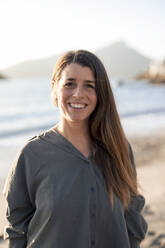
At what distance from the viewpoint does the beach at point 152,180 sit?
359cm

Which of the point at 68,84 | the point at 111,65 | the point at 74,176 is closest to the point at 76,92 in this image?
the point at 68,84

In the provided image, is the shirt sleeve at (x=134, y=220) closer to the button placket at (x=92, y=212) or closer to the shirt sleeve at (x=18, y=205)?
the button placket at (x=92, y=212)

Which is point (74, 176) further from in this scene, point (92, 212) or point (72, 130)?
point (72, 130)

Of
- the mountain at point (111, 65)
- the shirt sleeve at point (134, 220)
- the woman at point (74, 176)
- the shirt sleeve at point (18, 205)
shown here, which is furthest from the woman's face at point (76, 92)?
the mountain at point (111, 65)

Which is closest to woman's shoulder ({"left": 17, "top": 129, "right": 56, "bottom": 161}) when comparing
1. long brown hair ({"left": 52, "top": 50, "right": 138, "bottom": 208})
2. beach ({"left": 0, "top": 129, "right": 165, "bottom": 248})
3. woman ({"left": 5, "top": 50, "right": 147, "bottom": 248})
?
woman ({"left": 5, "top": 50, "right": 147, "bottom": 248})

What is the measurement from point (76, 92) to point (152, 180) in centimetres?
403

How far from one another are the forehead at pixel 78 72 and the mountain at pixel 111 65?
13183 centimetres

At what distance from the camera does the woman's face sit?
1995 millimetres

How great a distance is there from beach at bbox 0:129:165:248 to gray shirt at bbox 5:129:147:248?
0.63 m

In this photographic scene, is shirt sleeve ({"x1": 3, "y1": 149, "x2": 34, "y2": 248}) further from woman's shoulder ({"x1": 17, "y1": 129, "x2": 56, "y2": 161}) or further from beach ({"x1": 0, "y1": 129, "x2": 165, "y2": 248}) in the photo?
beach ({"x1": 0, "y1": 129, "x2": 165, "y2": 248})

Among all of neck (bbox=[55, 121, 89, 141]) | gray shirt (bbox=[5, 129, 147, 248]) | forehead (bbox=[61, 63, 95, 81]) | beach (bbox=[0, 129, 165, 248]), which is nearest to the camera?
gray shirt (bbox=[5, 129, 147, 248])

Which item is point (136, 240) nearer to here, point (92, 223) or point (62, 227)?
point (92, 223)

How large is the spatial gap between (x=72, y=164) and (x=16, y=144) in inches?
299

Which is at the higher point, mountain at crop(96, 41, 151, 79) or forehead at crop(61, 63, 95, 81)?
mountain at crop(96, 41, 151, 79)
